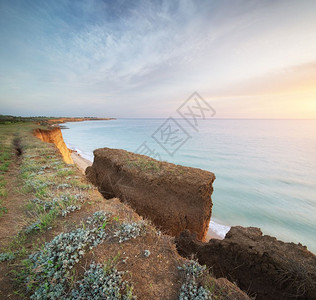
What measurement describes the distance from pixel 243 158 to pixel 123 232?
30.9m

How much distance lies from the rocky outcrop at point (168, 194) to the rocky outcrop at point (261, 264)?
1278mm

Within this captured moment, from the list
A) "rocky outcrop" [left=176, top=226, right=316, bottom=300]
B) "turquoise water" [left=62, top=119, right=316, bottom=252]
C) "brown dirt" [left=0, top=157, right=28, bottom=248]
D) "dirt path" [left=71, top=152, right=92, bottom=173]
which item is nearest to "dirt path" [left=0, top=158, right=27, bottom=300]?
"brown dirt" [left=0, top=157, right=28, bottom=248]

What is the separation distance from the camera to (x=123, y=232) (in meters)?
3.37

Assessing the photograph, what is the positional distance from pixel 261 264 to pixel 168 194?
3.60 meters

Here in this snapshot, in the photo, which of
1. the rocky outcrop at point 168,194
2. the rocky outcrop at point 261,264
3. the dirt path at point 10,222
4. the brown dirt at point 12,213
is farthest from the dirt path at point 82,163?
the rocky outcrop at point 261,264

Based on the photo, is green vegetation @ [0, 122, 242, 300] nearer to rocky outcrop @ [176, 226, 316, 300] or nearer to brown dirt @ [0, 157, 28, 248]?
brown dirt @ [0, 157, 28, 248]

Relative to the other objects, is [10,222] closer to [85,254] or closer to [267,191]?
[85,254]

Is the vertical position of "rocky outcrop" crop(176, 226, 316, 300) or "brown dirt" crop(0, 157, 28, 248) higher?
"brown dirt" crop(0, 157, 28, 248)

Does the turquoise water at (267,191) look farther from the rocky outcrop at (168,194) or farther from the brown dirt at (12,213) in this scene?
the brown dirt at (12,213)

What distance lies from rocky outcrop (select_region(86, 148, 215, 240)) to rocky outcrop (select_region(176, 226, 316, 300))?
50.3 inches

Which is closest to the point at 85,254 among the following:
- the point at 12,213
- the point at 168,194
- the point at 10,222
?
the point at 10,222

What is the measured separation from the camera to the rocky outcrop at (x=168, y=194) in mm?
6293

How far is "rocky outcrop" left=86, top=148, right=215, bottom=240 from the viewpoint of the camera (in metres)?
6.29

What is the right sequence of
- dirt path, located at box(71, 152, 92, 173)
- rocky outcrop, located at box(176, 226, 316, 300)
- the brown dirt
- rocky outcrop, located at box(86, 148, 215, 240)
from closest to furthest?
rocky outcrop, located at box(176, 226, 316, 300)
the brown dirt
rocky outcrop, located at box(86, 148, 215, 240)
dirt path, located at box(71, 152, 92, 173)
